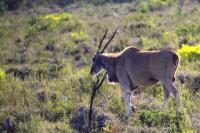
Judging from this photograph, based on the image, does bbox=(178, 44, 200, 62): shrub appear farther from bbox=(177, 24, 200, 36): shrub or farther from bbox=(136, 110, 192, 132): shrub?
bbox=(136, 110, 192, 132): shrub

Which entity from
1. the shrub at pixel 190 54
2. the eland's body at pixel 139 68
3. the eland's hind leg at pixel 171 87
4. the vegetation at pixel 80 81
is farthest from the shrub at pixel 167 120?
the shrub at pixel 190 54

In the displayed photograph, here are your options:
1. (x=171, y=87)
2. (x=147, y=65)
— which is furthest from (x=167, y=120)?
(x=147, y=65)

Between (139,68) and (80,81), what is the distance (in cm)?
273

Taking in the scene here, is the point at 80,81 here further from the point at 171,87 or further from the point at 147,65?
the point at 171,87

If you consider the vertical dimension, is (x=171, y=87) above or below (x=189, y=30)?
above

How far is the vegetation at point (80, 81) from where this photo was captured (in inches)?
373

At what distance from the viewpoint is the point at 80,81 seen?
481 inches

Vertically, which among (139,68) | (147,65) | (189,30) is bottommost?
(189,30)

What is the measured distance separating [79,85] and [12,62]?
17.6 ft

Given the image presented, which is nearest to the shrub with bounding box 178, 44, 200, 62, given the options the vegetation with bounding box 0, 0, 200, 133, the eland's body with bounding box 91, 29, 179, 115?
the vegetation with bounding box 0, 0, 200, 133

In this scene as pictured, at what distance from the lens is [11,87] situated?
39.6ft

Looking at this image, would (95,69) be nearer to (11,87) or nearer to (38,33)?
(11,87)

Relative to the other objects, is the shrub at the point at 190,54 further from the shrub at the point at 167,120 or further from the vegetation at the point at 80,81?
the shrub at the point at 167,120

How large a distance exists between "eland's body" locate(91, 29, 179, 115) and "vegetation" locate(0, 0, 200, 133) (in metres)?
0.43
